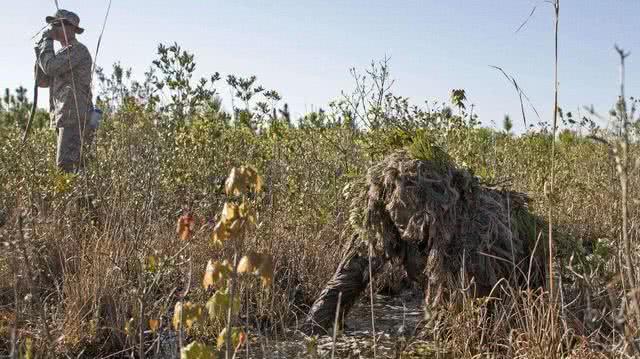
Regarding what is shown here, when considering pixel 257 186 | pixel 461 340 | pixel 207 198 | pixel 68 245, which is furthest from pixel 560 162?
pixel 257 186

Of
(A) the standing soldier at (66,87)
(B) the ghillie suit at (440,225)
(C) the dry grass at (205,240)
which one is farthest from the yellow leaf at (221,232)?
(A) the standing soldier at (66,87)

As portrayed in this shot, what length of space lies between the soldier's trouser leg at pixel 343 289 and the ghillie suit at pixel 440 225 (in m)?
0.08

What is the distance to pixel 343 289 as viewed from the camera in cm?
412

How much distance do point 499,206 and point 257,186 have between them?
2.11 m

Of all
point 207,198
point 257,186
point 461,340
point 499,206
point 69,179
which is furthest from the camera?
point 207,198

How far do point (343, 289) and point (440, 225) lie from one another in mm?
739

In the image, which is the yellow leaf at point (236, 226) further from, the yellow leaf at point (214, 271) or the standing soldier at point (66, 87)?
the standing soldier at point (66, 87)

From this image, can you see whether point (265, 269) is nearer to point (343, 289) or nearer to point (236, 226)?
point (236, 226)

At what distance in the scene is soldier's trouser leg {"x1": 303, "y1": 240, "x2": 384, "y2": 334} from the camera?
13.4ft

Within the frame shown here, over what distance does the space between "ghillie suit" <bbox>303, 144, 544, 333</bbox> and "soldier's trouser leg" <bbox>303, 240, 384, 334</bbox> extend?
81mm

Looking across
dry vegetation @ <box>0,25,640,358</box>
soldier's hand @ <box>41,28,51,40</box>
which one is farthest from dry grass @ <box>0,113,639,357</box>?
soldier's hand @ <box>41,28,51,40</box>

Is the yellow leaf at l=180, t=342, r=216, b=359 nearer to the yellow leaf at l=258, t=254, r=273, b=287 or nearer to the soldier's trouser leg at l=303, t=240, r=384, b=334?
the yellow leaf at l=258, t=254, r=273, b=287

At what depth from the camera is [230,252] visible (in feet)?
15.6

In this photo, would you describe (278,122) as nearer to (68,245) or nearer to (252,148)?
(252,148)
